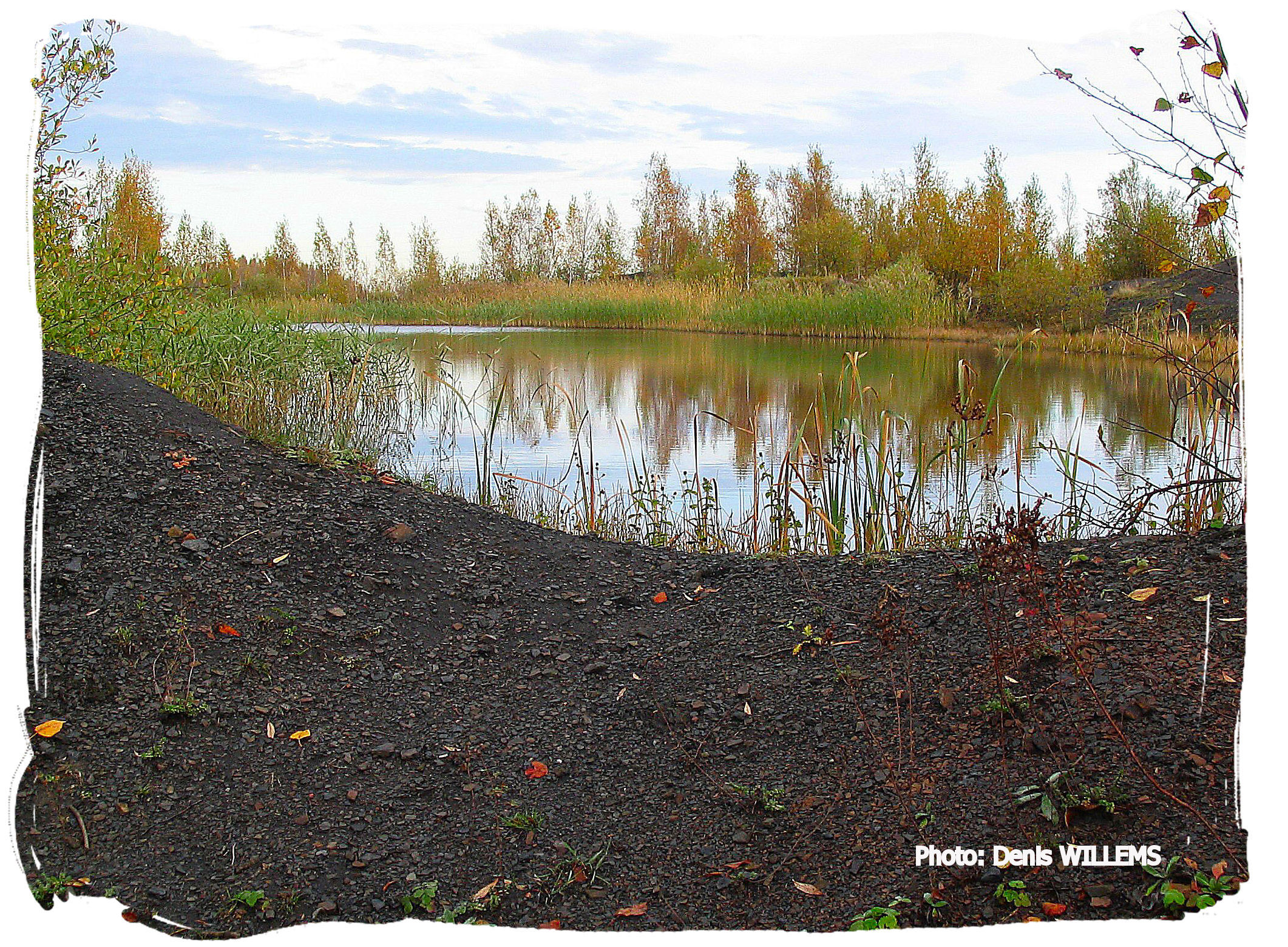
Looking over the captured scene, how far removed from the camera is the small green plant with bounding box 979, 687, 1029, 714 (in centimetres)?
244

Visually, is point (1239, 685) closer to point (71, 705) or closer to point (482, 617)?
point (482, 617)

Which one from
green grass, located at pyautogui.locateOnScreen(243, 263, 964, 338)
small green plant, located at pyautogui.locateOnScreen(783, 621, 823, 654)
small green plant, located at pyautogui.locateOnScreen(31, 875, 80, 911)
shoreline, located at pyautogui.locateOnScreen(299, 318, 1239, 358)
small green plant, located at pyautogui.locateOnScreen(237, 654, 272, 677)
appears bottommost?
small green plant, located at pyautogui.locateOnScreen(31, 875, 80, 911)

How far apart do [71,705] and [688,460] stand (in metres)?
4.27

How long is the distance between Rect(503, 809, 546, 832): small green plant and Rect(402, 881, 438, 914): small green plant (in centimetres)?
27

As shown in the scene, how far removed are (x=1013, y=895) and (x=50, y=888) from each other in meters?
2.07

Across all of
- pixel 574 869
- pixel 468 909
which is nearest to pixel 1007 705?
pixel 574 869

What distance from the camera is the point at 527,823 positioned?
231 centimetres

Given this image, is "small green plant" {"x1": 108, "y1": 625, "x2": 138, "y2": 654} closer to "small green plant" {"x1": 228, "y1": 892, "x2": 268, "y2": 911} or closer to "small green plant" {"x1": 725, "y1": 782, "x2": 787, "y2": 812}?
"small green plant" {"x1": 228, "y1": 892, "x2": 268, "y2": 911}

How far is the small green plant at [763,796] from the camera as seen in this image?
2.29m

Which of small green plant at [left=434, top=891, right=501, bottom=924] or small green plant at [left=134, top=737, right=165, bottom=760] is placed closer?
small green plant at [left=434, top=891, right=501, bottom=924]

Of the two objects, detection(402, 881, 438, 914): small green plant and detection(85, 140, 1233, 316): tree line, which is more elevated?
detection(85, 140, 1233, 316): tree line

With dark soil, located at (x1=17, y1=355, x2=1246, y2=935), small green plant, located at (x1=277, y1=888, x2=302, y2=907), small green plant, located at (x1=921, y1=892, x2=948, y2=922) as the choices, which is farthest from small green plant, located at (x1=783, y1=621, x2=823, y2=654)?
small green plant, located at (x1=277, y1=888, x2=302, y2=907)

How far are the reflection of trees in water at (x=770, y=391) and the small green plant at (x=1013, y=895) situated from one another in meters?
2.64

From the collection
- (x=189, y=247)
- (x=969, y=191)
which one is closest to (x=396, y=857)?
(x=189, y=247)
